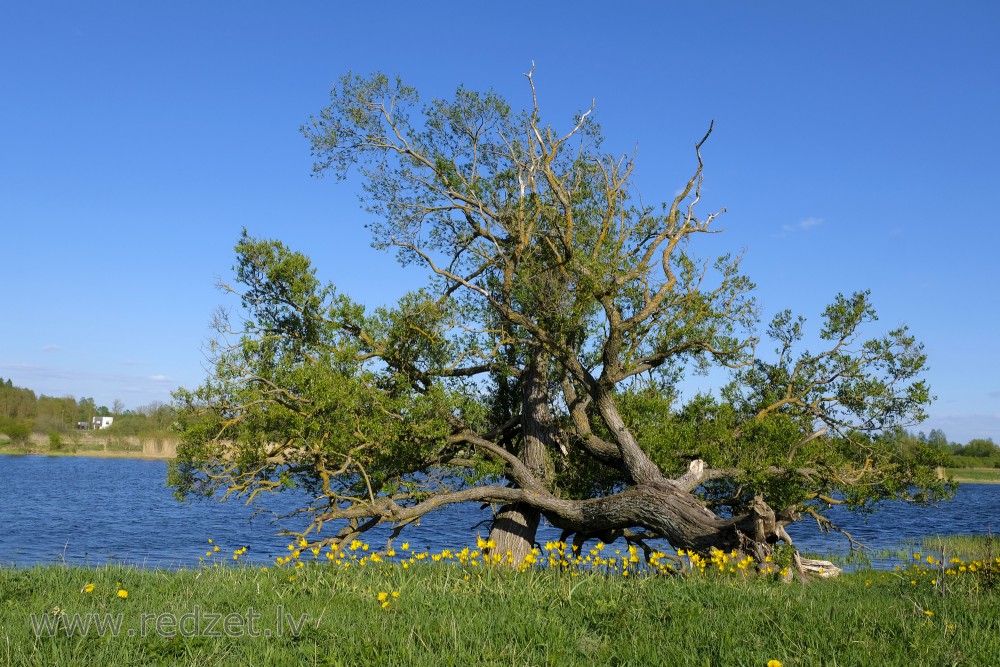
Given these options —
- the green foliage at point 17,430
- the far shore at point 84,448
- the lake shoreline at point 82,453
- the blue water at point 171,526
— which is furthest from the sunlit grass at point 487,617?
the green foliage at point 17,430

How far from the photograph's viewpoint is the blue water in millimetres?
20797

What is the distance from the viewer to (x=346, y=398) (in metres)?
13.1

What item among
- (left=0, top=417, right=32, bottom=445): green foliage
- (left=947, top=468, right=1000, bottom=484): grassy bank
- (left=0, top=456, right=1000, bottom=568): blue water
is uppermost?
(left=0, top=417, right=32, bottom=445): green foliage

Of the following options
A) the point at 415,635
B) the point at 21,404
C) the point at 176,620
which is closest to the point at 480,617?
the point at 415,635

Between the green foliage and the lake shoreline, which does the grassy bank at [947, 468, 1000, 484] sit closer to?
the lake shoreline

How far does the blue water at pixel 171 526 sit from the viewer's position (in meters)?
20.8

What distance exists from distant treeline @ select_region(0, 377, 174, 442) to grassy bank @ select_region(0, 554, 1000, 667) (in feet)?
232

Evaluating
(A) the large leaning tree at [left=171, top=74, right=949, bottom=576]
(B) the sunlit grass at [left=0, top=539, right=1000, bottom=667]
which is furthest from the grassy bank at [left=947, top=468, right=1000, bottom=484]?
(B) the sunlit grass at [left=0, top=539, right=1000, bottom=667]

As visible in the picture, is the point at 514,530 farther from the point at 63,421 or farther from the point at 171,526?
the point at 63,421

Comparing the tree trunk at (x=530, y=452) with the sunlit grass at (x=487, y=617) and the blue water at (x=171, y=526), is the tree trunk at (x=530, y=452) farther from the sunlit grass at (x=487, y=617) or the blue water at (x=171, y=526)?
the sunlit grass at (x=487, y=617)

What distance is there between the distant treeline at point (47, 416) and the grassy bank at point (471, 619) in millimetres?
70565

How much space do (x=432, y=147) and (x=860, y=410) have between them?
1069 centimetres

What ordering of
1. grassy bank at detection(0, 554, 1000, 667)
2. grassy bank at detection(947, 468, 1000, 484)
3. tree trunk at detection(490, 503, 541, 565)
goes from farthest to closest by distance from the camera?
grassy bank at detection(947, 468, 1000, 484)
tree trunk at detection(490, 503, 541, 565)
grassy bank at detection(0, 554, 1000, 667)

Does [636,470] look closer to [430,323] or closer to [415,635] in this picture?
[430,323]
